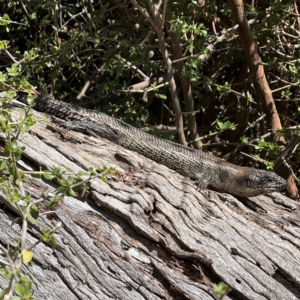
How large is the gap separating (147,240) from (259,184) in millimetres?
1909

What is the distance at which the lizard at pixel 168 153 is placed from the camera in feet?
18.9

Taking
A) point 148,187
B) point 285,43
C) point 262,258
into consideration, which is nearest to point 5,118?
point 148,187

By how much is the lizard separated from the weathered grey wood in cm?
74

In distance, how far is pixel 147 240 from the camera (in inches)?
163

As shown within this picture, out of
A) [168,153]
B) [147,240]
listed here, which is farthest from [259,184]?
[147,240]

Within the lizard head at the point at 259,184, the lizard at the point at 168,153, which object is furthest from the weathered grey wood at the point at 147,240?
the lizard at the point at 168,153

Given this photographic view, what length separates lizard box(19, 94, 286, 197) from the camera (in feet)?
18.9

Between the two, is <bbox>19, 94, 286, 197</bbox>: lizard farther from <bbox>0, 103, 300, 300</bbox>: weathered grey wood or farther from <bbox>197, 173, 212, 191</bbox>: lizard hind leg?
<bbox>0, 103, 300, 300</bbox>: weathered grey wood

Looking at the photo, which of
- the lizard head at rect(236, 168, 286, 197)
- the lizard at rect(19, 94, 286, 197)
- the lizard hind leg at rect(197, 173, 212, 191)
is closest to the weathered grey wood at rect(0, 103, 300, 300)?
the lizard hind leg at rect(197, 173, 212, 191)

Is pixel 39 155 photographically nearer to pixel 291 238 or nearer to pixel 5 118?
pixel 5 118

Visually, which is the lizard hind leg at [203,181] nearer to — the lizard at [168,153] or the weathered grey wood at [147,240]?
the lizard at [168,153]

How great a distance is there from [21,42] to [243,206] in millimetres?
4851

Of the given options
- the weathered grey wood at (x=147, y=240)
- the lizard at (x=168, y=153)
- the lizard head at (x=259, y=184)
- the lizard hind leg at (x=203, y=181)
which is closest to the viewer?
the weathered grey wood at (x=147, y=240)

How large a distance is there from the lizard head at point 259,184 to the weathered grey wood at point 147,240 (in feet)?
1.84
